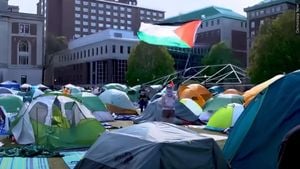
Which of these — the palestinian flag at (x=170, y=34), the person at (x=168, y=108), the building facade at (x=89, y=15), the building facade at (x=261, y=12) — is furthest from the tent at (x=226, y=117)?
the building facade at (x=89, y=15)

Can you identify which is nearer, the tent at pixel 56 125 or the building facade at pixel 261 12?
the tent at pixel 56 125

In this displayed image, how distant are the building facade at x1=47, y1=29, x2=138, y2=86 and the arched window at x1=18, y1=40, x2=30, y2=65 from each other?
45.4ft

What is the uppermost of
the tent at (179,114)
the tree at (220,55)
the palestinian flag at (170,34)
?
the tree at (220,55)

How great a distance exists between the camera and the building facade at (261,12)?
8712 centimetres

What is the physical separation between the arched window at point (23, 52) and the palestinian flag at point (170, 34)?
72.3 meters

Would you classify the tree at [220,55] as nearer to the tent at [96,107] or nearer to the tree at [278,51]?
the tree at [278,51]

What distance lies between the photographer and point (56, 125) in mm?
13070

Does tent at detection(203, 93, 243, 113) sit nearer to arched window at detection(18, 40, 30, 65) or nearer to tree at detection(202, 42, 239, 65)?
tree at detection(202, 42, 239, 65)

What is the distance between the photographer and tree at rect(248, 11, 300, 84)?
46688 mm

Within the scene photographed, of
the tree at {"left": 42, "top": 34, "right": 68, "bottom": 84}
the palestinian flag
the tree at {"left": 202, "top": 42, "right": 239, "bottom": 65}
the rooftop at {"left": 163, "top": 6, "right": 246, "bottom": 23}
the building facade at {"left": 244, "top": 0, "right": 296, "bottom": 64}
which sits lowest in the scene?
the palestinian flag

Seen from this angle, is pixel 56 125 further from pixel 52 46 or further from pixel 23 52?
pixel 52 46

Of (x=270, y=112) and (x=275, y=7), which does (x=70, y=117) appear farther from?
(x=275, y=7)

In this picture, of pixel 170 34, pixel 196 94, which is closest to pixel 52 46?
pixel 196 94

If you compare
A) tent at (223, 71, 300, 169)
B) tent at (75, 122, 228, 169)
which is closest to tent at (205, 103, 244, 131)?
tent at (223, 71, 300, 169)
